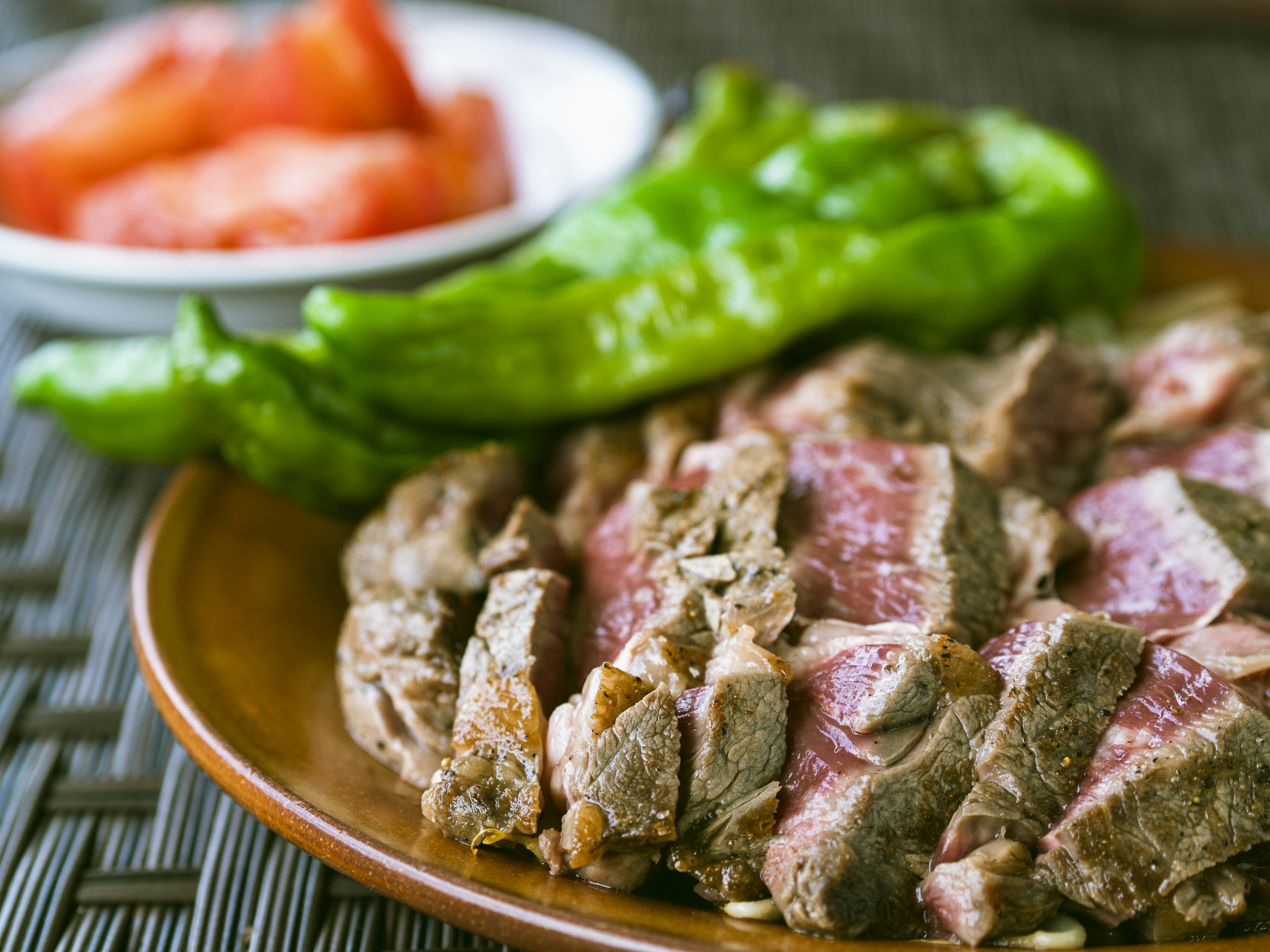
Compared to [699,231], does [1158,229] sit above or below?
below

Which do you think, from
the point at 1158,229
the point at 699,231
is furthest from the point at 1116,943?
the point at 1158,229

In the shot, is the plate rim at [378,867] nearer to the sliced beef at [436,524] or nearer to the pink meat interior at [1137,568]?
the sliced beef at [436,524]

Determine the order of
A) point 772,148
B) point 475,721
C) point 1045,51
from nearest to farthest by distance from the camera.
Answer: point 475,721 → point 772,148 → point 1045,51

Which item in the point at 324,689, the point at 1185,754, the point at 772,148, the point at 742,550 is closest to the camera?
the point at 1185,754

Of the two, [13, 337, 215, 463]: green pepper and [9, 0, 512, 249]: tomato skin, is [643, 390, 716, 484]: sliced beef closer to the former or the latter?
[13, 337, 215, 463]: green pepper

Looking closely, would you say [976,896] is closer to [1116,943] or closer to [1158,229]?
[1116,943]

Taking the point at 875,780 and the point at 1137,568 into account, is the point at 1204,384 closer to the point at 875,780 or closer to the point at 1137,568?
the point at 1137,568

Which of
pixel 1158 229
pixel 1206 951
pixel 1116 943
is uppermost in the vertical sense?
pixel 1206 951

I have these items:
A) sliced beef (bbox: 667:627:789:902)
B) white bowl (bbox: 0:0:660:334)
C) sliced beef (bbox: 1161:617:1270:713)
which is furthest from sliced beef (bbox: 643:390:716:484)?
sliced beef (bbox: 1161:617:1270:713)
